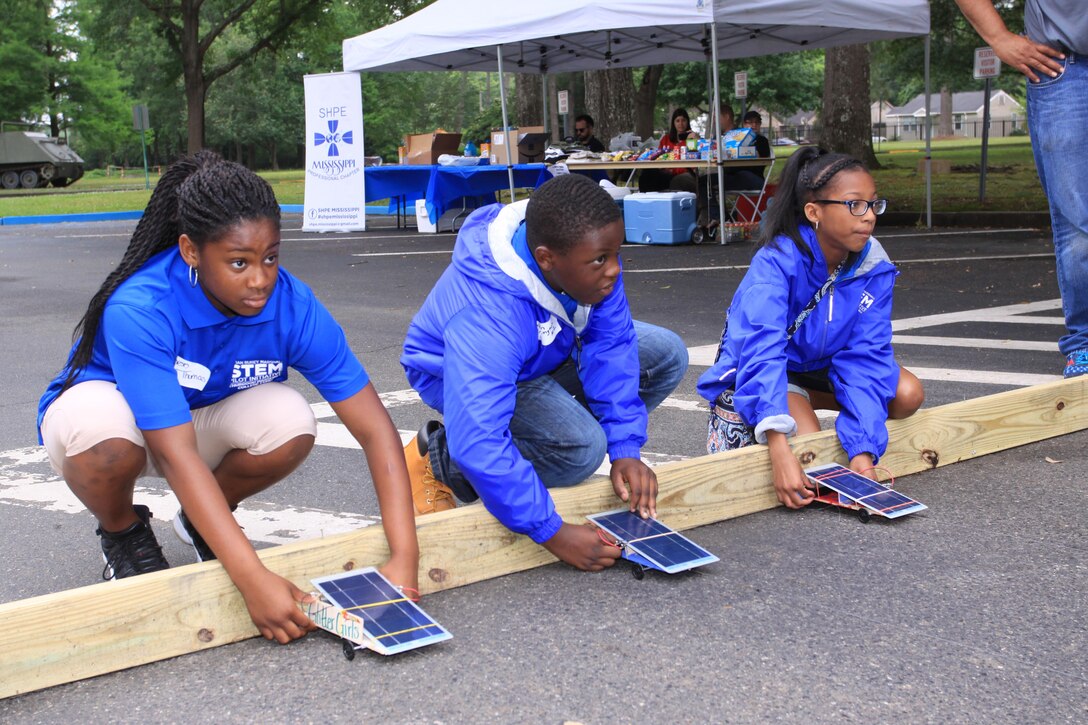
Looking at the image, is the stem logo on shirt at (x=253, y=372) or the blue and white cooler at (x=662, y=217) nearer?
the stem logo on shirt at (x=253, y=372)

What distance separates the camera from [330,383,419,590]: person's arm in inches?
112

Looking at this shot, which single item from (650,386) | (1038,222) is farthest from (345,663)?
(1038,222)

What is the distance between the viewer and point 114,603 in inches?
98.6

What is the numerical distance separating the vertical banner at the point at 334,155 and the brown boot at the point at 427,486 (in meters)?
13.2

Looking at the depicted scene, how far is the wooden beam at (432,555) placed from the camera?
2443mm

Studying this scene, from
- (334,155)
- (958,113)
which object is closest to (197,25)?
(334,155)

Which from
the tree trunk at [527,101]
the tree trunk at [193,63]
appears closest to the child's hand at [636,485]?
the tree trunk at [527,101]

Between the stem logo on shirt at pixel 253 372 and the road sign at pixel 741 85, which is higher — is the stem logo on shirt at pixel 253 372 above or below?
below

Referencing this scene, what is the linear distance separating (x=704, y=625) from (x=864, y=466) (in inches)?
A: 51.1

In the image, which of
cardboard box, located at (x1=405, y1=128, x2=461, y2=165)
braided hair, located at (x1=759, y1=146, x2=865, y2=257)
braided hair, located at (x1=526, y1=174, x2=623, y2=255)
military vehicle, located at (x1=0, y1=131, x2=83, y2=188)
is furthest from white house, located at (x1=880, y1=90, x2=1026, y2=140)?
braided hair, located at (x1=526, y1=174, x2=623, y2=255)

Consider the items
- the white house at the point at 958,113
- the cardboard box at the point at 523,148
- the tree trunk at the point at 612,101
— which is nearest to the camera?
the cardboard box at the point at 523,148

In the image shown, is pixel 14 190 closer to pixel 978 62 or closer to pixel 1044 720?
pixel 978 62

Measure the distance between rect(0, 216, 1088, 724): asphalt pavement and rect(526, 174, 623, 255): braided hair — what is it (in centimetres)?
93

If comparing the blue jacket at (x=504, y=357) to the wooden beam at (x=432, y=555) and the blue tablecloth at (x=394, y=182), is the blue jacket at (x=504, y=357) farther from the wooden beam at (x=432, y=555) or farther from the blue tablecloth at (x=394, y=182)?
the blue tablecloth at (x=394, y=182)
